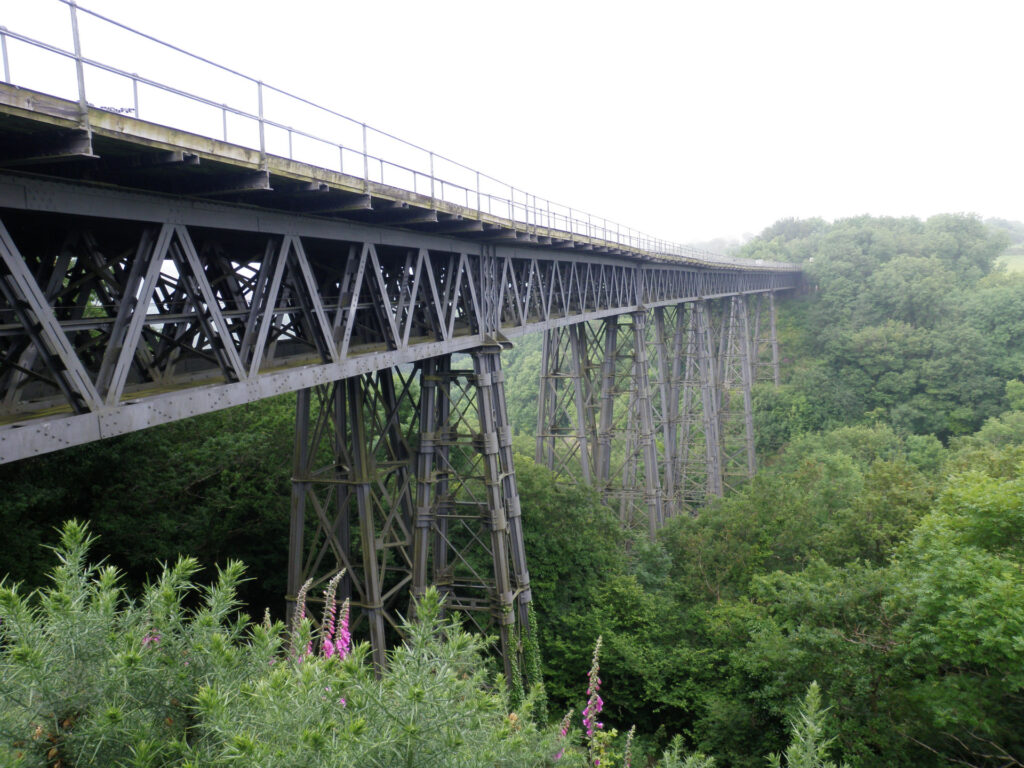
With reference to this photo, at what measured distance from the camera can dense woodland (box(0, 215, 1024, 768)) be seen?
7766 mm

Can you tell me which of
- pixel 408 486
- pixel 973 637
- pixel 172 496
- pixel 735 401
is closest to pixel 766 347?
pixel 735 401

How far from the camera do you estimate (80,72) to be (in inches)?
163

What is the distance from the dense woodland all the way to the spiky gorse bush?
138 millimetres

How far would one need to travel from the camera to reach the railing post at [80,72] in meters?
3.96

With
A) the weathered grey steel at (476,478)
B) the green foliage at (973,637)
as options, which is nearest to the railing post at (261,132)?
the weathered grey steel at (476,478)

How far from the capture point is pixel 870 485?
15969mm

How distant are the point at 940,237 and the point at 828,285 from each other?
1176 cm

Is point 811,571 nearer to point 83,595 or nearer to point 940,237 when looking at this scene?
point 83,595

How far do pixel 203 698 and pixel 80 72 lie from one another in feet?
11.9

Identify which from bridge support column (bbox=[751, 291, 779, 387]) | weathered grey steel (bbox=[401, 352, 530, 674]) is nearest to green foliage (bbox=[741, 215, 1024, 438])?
bridge support column (bbox=[751, 291, 779, 387])

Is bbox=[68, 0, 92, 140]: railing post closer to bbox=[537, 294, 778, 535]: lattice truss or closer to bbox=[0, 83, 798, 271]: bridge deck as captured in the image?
bbox=[0, 83, 798, 271]: bridge deck

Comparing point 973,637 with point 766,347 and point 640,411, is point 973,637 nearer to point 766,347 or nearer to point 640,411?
point 640,411

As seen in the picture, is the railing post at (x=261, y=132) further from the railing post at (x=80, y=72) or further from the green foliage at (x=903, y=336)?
the green foliage at (x=903, y=336)

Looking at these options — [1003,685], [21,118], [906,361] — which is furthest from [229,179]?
[906,361]
